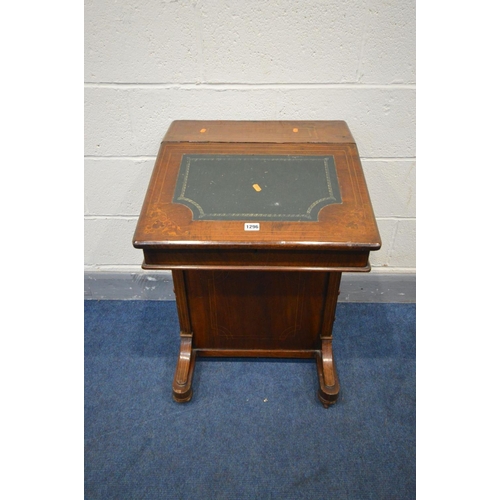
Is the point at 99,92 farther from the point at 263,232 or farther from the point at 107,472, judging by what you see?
the point at 107,472

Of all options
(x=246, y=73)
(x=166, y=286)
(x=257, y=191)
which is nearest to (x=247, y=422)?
(x=166, y=286)

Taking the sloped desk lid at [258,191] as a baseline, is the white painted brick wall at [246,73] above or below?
above

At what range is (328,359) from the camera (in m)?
1.61

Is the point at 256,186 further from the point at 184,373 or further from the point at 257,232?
the point at 184,373

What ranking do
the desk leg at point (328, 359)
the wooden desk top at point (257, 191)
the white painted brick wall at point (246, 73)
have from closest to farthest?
the wooden desk top at point (257, 191), the white painted brick wall at point (246, 73), the desk leg at point (328, 359)

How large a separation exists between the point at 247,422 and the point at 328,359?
363 millimetres

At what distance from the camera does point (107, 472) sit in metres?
1.42

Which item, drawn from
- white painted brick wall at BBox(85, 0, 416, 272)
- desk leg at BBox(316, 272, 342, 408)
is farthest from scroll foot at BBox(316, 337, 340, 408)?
white painted brick wall at BBox(85, 0, 416, 272)

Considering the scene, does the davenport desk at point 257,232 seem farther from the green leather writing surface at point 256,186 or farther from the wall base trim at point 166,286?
the wall base trim at point 166,286

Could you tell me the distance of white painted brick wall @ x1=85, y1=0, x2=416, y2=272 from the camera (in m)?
1.33

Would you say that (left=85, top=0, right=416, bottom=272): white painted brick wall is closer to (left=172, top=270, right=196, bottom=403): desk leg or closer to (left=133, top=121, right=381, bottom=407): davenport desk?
(left=133, top=121, right=381, bottom=407): davenport desk

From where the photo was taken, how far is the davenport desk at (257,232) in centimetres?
110

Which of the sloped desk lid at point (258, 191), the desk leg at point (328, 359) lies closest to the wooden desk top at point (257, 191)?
the sloped desk lid at point (258, 191)

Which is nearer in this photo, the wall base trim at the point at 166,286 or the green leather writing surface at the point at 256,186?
the green leather writing surface at the point at 256,186
